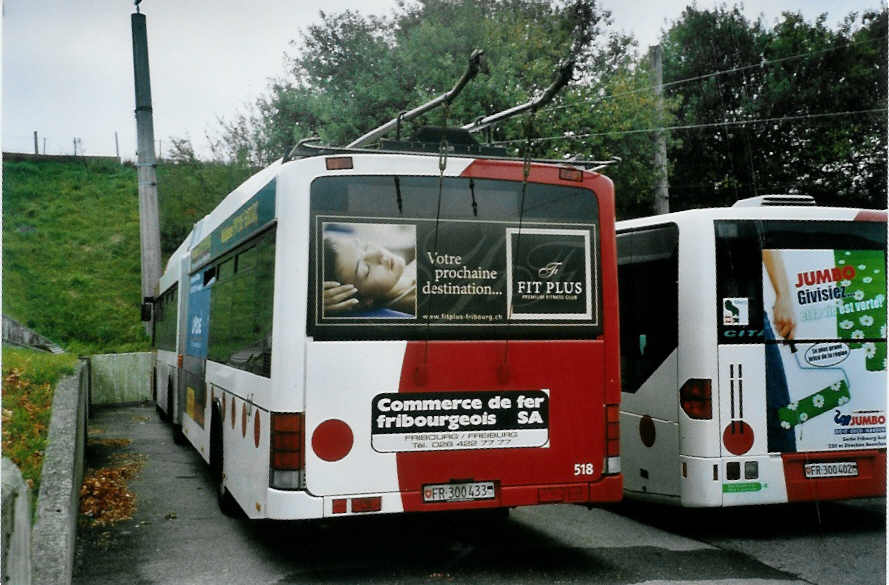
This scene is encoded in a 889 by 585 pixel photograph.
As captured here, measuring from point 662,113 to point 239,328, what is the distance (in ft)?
58.4

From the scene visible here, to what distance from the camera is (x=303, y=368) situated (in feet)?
20.3

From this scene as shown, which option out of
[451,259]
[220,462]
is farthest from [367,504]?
[220,462]

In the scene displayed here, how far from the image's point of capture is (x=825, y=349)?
26.0 ft

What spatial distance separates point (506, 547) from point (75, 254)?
30183 mm

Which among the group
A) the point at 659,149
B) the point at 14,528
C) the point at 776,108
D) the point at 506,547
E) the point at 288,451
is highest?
the point at 776,108

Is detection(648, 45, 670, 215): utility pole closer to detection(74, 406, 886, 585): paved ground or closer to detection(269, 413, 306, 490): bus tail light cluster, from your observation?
detection(74, 406, 886, 585): paved ground

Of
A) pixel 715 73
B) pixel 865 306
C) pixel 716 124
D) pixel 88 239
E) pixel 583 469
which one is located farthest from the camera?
pixel 88 239

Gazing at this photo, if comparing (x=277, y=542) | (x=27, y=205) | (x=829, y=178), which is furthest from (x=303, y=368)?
(x=27, y=205)

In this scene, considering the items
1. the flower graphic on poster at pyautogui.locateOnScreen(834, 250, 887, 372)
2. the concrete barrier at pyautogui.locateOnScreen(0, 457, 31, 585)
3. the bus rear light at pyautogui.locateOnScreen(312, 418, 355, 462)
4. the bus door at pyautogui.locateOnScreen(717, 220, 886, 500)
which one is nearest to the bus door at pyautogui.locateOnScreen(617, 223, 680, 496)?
the bus door at pyautogui.locateOnScreen(717, 220, 886, 500)

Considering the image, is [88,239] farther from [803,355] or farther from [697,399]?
[803,355]

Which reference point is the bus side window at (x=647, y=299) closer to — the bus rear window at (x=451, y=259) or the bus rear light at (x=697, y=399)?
the bus rear light at (x=697, y=399)

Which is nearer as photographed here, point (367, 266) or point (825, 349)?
point (367, 266)

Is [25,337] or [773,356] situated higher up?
[25,337]

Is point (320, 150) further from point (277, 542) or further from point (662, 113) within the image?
point (662, 113)
